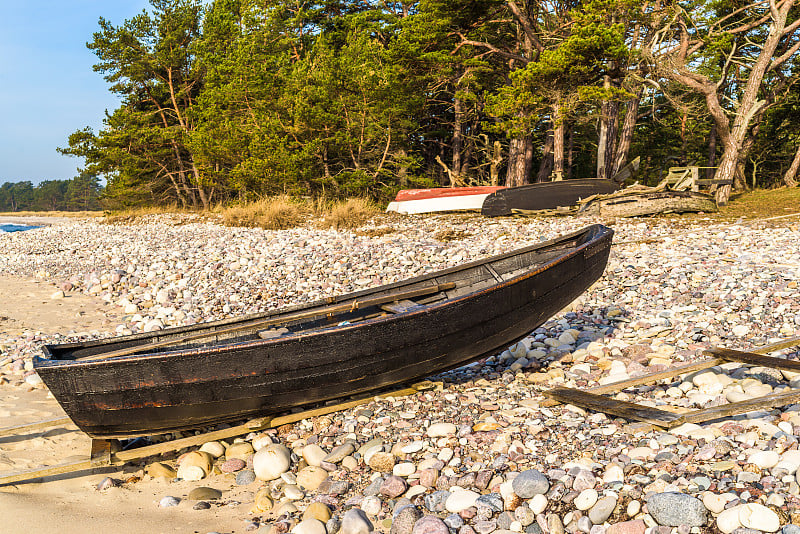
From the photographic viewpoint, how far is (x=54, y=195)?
10544cm

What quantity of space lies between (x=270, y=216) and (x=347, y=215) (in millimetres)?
2862

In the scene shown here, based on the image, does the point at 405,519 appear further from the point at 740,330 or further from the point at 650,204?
the point at 650,204

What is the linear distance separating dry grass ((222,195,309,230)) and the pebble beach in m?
7.56

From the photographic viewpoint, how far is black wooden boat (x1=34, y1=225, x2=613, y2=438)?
401 centimetres

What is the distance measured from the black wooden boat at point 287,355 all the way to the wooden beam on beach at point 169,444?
0.54 ft

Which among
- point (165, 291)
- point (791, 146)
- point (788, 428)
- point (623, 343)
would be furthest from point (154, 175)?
point (791, 146)

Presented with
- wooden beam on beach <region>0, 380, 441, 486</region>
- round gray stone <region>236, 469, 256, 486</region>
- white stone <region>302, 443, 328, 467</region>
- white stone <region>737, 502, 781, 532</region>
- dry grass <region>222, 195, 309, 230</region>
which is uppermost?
dry grass <region>222, 195, 309, 230</region>

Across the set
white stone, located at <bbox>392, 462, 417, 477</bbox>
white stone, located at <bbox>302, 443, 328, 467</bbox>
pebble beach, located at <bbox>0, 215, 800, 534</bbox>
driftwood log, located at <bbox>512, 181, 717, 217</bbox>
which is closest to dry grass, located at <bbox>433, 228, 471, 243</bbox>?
driftwood log, located at <bbox>512, 181, 717, 217</bbox>

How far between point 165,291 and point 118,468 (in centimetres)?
554

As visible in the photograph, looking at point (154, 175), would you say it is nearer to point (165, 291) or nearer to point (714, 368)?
point (165, 291)

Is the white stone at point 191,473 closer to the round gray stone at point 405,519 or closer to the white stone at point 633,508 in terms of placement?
the round gray stone at point 405,519

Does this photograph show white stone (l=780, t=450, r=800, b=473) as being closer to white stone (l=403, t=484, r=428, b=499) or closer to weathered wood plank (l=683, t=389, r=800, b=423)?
weathered wood plank (l=683, t=389, r=800, b=423)

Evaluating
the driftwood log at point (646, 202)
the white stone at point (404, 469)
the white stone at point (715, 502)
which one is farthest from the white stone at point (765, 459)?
the driftwood log at point (646, 202)

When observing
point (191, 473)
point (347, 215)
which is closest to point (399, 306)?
point (191, 473)
